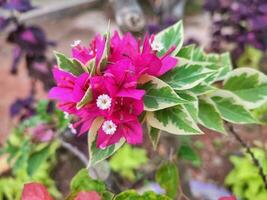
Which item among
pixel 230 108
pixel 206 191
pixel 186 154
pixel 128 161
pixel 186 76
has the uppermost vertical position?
pixel 186 76

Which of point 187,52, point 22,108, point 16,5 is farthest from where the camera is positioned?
point 22,108

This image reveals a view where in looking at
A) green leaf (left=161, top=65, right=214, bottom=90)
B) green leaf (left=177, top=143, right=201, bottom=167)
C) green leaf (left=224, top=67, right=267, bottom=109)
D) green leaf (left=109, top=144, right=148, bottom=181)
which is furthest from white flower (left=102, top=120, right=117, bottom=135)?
green leaf (left=109, top=144, right=148, bottom=181)

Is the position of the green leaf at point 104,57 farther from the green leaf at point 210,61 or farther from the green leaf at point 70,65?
the green leaf at point 210,61

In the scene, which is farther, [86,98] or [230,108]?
[230,108]

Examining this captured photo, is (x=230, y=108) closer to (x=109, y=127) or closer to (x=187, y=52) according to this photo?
(x=187, y=52)

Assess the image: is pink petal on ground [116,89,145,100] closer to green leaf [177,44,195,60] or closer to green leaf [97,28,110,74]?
green leaf [97,28,110,74]

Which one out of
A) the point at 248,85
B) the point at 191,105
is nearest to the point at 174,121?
the point at 191,105

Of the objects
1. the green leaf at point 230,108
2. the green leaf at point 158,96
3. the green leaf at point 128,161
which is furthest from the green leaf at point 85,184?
the green leaf at point 128,161
